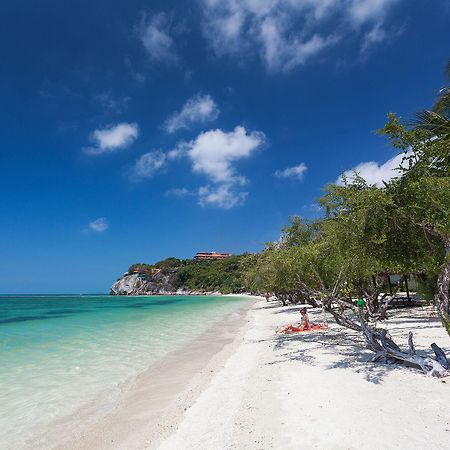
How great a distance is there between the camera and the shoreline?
258 inches

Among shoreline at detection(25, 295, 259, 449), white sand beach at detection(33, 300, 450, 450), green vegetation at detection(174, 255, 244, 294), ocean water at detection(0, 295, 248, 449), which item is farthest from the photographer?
green vegetation at detection(174, 255, 244, 294)

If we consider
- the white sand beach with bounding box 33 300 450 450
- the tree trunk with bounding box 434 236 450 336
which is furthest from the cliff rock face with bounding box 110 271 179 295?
the tree trunk with bounding box 434 236 450 336

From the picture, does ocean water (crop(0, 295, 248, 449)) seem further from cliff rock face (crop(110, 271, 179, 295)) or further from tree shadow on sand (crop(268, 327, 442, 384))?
cliff rock face (crop(110, 271, 179, 295))

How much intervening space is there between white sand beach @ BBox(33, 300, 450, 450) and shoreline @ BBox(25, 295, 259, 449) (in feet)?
0.09

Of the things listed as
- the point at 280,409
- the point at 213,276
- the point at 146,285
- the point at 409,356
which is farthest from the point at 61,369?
the point at 146,285

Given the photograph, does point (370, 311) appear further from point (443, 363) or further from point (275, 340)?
point (443, 363)

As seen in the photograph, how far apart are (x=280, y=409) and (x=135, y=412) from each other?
11.5 feet

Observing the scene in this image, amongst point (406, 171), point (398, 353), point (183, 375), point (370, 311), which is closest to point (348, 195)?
point (406, 171)

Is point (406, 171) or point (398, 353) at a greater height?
point (406, 171)

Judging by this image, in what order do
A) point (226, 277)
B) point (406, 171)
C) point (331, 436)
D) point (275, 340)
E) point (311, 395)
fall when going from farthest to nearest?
point (226, 277) < point (275, 340) < point (406, 171) < point (311, 395) < point (331, 436)

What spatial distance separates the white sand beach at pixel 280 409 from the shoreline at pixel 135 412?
0.09 ft

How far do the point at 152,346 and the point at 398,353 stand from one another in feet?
40.3

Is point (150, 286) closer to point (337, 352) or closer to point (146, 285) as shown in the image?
point (146, 285)

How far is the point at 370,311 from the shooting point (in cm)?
1762
